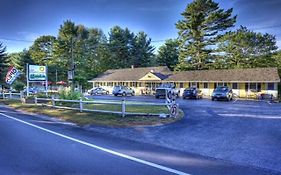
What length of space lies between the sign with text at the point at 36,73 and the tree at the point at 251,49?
40111mm

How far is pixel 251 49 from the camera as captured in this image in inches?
2203

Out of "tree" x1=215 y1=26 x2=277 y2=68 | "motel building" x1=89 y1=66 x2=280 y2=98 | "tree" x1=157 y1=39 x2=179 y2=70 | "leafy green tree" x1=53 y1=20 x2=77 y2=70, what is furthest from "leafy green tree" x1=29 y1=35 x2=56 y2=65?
"tree" x1=215 y1=26 x2=277 y2=68

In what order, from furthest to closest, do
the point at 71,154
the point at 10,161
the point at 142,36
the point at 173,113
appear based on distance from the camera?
the point at 142,36
the point at 173,113
the point at 71,154
the point at 10,161

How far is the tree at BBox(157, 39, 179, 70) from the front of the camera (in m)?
73.1

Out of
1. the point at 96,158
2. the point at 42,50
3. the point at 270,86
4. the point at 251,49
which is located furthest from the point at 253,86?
the point at 42,50

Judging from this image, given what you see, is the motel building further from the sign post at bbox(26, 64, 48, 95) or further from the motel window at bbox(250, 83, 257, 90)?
the sign post at bbox(26, 64, 48, 95)

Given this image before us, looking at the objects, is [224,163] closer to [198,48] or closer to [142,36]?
[198,48]

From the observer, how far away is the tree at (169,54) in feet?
240

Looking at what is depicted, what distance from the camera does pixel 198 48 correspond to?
202ft

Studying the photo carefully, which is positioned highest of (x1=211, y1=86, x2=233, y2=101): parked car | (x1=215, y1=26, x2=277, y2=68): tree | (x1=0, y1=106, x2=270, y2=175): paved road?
(x1=215, y1=26, x2=277, y2=68): tree

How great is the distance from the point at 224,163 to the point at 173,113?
29.1ft

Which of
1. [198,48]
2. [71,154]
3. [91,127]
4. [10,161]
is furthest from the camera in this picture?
[198,48]

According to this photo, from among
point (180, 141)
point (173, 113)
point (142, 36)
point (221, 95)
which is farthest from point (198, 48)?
point (180, 141)

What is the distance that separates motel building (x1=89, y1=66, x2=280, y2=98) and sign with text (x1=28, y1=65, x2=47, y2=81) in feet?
82.9
